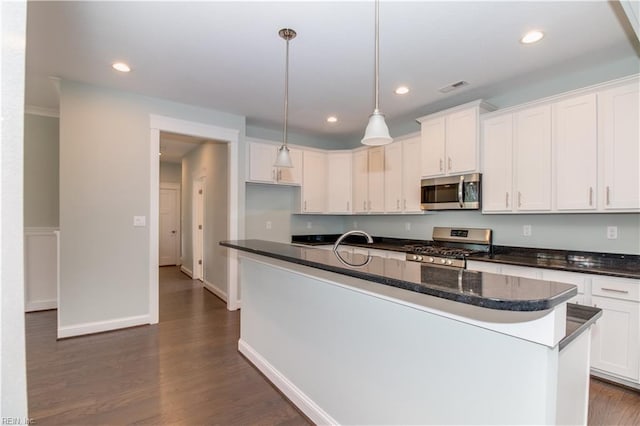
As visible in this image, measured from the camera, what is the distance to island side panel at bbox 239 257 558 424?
1035 millimetres

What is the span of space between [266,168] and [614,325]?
4041 mm

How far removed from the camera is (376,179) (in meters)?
4.64

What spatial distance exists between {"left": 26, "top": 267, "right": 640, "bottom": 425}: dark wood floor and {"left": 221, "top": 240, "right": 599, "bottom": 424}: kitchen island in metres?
0.37

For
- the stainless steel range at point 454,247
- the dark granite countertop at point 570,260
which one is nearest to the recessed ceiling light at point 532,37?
the dark granite countertop at point 570,260

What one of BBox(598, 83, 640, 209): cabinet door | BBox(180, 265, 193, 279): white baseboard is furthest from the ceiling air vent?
BBox(180, 265, 193, 279): white baseboard

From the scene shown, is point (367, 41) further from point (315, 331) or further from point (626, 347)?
point (626, 347)

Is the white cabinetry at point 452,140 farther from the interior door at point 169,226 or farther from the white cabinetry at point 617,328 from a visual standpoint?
the interior door at point 169,226

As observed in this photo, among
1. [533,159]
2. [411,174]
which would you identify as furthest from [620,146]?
[411,174]

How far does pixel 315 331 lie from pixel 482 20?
242 cm

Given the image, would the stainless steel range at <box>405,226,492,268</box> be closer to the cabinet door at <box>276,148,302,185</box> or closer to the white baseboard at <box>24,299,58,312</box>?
the cabinet door at <box>276,148,302,185</box>

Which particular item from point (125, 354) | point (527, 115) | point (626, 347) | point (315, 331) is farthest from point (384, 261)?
point (125, 354)

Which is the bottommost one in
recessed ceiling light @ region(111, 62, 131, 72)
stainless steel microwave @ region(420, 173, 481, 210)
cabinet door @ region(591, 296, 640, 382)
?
cabinet door @ region(591, 296, 640, 382)

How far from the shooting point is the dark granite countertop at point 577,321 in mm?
1060

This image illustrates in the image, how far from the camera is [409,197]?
4199 millimetres
